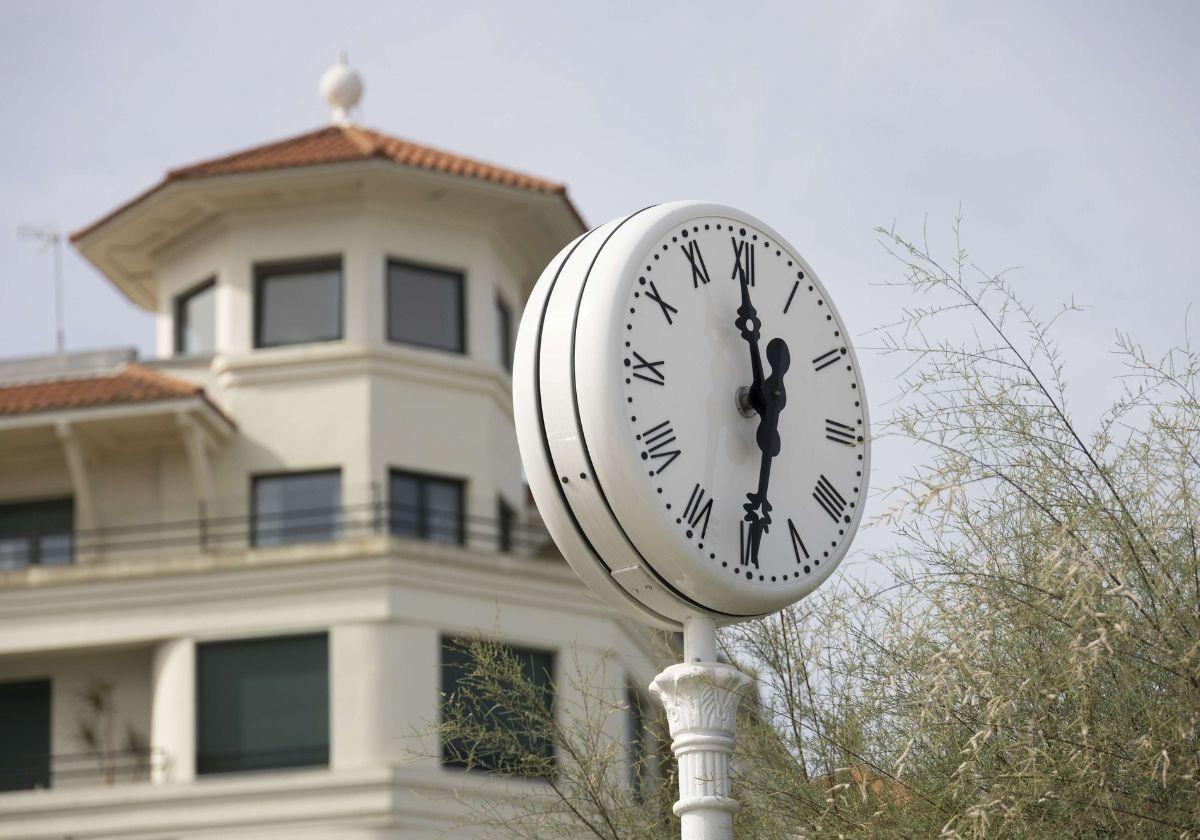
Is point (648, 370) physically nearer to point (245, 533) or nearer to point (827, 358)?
point (827, 358)

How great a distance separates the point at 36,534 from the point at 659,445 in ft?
66.2

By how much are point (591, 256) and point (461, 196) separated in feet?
62.9

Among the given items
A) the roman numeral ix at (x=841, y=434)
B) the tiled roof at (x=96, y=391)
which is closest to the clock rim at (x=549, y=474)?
the roman numeral ix at (x=841, y=434)

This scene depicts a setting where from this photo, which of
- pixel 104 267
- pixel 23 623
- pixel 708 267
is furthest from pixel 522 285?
pixel 708 267

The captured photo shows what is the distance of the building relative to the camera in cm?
2116

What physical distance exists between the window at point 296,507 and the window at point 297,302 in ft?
5.63

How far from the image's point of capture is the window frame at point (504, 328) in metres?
24.7

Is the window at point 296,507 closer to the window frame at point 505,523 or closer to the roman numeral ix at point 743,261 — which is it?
the window frame at point 505,523

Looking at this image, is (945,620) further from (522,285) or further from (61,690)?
(522,285)

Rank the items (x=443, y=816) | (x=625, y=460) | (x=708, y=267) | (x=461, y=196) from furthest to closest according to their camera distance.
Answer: (x=461, y=196), (x=443, y=816), (x=708, y=267), (x=625, y=460)

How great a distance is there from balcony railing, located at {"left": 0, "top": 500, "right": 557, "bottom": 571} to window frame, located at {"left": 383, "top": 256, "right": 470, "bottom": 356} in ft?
6.76

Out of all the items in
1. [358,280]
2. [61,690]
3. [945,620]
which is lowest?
[945,620]

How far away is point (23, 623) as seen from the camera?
22.0 metres

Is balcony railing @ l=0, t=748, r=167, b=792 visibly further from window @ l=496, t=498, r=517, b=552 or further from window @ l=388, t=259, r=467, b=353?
window @ l=388, t=259, r=467, b=353
